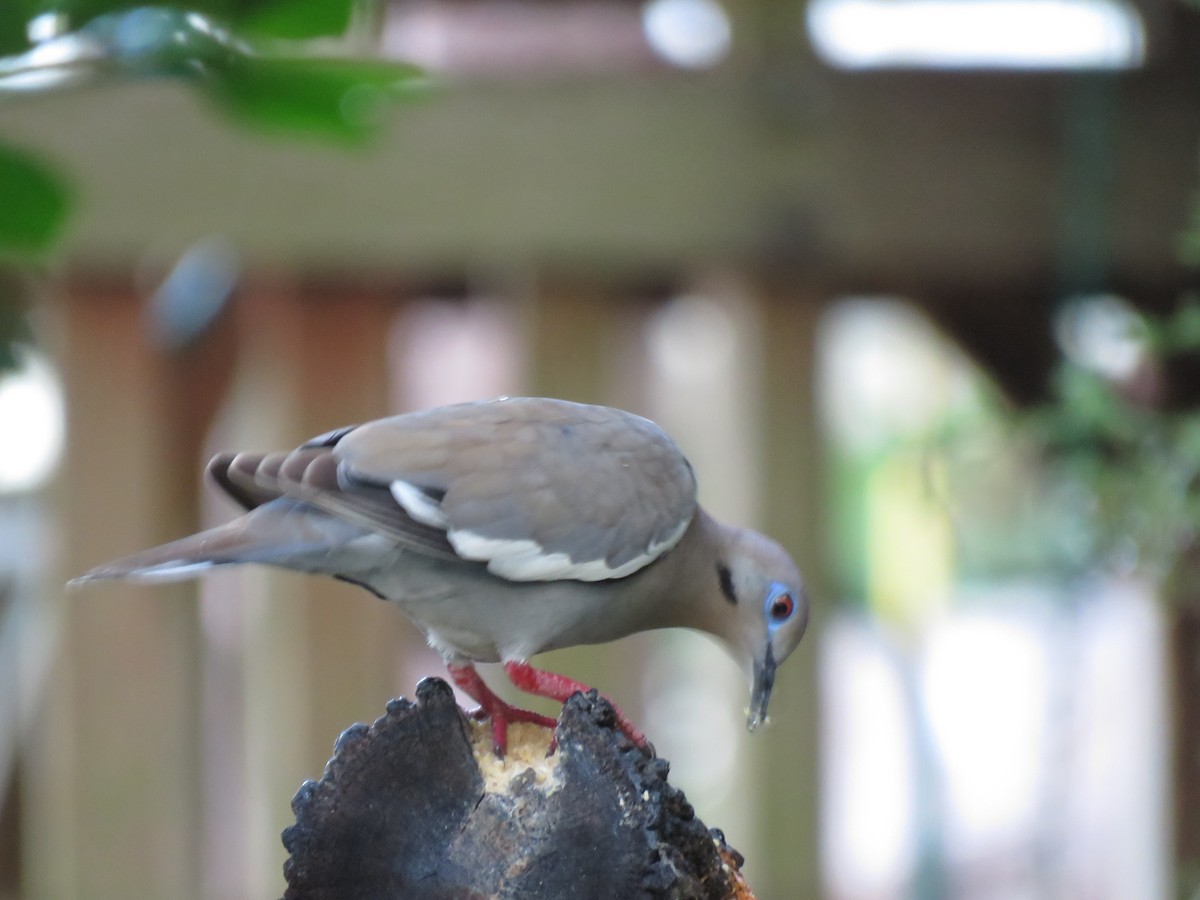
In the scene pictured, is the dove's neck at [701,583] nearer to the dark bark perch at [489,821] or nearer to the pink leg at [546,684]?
the pink leg at [546,684]

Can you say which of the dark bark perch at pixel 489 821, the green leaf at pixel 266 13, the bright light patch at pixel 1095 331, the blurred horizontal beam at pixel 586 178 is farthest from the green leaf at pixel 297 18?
the bright light patch at pixel 1095 331

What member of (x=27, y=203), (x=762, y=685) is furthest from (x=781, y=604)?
(x=27, y=203)

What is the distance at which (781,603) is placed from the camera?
201 centimetres

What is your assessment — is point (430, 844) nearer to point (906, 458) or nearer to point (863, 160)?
point (863, 160)

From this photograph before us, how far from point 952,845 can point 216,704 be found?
204 cm

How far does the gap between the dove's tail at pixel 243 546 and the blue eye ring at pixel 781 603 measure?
0.62 m

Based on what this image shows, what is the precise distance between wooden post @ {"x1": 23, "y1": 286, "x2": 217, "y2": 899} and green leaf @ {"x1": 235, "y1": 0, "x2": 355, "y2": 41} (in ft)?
4.63

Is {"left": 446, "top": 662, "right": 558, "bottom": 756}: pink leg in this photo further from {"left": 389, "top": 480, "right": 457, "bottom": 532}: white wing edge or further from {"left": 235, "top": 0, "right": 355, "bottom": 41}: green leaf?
{"left": 235, "top": 0, "right": 355, "bottom": 41}: green leaf

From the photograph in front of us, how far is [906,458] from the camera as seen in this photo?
142 inches

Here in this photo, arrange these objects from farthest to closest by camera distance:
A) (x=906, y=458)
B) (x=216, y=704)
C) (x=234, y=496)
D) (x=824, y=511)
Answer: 1. (x=216, y=704)
2. (x=906, y=458)
3. (x=824, y=511)
4. (x=234, y=496)

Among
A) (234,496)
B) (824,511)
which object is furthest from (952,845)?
(234,496)

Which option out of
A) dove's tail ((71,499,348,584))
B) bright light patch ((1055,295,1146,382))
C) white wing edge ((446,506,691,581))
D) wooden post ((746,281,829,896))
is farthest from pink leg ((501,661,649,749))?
bright light patch ((1055,295,1146,382))

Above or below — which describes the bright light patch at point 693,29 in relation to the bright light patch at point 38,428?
above

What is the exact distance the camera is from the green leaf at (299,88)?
159cm
